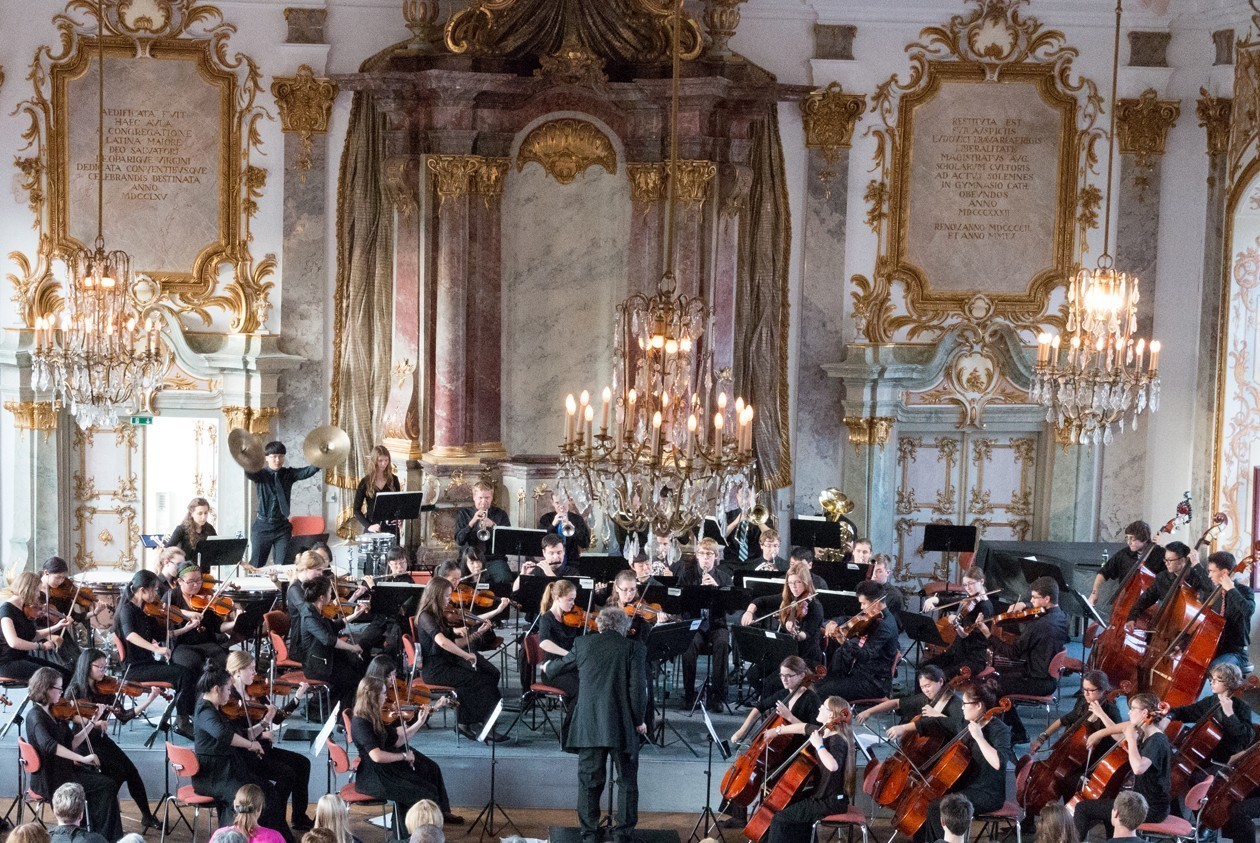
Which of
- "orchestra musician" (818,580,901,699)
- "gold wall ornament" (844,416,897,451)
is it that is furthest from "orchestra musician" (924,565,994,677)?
"gold wall ornament" (844,416,897,451)

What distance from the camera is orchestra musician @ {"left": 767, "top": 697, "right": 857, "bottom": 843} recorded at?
9.89m

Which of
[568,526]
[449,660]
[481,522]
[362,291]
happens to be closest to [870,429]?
[568,526]

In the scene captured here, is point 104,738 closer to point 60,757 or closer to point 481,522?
point 60,757

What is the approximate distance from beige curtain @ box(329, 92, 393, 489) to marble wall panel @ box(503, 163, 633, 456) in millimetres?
1241

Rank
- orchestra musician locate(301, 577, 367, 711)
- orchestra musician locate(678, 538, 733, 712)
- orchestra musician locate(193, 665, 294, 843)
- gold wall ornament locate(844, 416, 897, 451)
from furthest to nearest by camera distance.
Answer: gold wall ornament locate(844, 416, 897, 451)
orchestra musician locate(678, 538, 733, 712)
orchestra musician locate(301, 577, 367, 711)
orchestra musician locate(193, 665, 294, 843)

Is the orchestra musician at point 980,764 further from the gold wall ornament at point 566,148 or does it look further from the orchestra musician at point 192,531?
the gold wall ornament at point 566,148

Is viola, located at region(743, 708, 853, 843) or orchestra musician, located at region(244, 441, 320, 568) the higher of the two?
orchestra musician, located at region(244, 441, 320, 568)

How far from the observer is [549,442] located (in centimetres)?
1669

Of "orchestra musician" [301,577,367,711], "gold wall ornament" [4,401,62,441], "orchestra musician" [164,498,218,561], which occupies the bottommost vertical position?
"orchestra musician" [301,577,367,711]

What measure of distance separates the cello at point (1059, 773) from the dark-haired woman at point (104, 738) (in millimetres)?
5920

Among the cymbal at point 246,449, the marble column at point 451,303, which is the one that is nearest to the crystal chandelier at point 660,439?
the cymbal at point 246,449

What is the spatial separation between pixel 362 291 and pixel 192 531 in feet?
11.2

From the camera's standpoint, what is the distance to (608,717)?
10.5 metres

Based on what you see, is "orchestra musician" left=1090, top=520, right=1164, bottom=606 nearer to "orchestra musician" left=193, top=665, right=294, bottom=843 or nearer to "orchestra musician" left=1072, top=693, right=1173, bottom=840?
"orchestra musician" left=1072, top=693, right=1173, bottom=840
